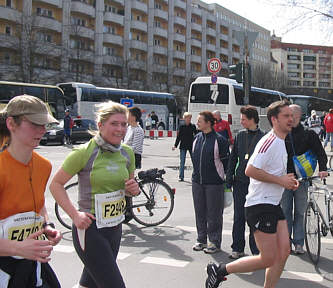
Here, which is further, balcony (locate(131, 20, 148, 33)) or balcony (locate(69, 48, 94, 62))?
balcony (locate(131, 20, 148, 33))

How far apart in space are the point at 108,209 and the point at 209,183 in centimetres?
279

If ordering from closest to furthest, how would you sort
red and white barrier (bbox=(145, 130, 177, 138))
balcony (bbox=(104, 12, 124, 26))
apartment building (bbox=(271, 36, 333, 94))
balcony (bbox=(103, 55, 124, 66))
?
1. red and white barrier (bbox=(145, 130, 177, 138))
2. balcony (bbox=(103, 55, 124, 66))
3. balcony (bbox=(104, 12, 124, 26))
4. apartment building (bbox=(271, 36, 333, 94))

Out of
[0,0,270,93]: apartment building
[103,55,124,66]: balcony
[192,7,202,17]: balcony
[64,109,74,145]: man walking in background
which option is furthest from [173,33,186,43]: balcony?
[64,109,74,145]: man walking in background

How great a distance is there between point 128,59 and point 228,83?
3574cm

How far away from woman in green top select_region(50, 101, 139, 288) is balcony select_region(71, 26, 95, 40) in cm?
5109

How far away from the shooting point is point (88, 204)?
3.22 metres

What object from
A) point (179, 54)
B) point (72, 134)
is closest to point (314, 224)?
point (72, 134)

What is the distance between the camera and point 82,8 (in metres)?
54.4

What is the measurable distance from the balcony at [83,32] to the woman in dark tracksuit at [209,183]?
160ft

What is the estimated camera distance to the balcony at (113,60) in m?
58.7

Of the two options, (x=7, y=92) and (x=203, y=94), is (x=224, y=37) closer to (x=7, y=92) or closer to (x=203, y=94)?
(x=203, y=94)

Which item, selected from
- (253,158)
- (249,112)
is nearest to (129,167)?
(253,158)

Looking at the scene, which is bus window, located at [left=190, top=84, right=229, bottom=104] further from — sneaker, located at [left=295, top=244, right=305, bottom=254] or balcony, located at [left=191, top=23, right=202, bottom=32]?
balcony, located at [left=191, top=23, right=202, bottom=32]

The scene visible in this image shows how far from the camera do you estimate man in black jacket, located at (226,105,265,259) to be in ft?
17.8
